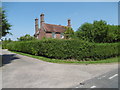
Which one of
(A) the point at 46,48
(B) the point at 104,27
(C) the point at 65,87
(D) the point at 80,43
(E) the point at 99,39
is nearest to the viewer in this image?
(C) the point at 65,87

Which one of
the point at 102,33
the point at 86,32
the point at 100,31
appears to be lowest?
the point at 102,33

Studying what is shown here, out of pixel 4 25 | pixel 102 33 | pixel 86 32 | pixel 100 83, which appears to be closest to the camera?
pixel 100 83

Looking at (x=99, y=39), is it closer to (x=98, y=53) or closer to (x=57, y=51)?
(x=98, y=53)

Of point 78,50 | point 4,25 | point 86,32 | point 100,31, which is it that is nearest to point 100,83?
point 78,50

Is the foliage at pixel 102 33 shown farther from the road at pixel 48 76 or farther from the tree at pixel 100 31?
→ the road at pixel 48 76

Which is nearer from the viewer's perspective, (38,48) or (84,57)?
(84,57)

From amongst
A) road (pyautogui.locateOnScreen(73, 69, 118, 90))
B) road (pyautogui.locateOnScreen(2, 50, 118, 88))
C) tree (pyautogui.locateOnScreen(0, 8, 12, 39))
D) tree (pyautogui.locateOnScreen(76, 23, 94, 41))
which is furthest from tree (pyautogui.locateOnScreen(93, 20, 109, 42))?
tree (pyautogui.locateOnScreen(0, 8, 12, 39))

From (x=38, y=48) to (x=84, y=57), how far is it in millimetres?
8029

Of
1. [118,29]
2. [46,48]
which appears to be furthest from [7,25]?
[118,29]

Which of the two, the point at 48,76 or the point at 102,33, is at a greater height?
the point at 102,33

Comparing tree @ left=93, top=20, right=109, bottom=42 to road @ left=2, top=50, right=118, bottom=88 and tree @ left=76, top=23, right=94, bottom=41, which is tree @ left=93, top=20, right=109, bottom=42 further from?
road @ left=2, top=50, right=118, bottom=88

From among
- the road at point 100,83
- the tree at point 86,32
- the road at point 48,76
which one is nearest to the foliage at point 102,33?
the tree at point 86,32

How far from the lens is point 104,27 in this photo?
1578cm

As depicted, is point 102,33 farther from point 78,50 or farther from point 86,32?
point 78,50
